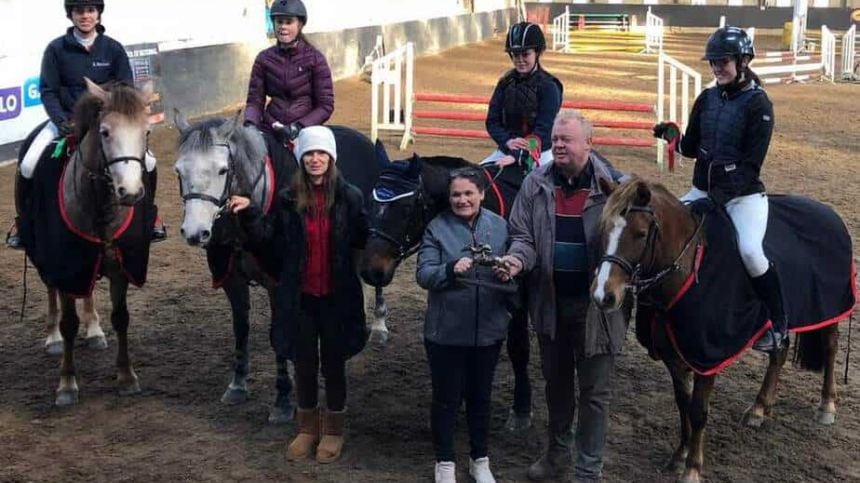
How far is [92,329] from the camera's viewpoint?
6883 mm

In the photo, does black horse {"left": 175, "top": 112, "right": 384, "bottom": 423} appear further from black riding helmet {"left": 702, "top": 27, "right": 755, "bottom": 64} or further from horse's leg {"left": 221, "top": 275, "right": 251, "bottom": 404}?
black riding helmet {"left": 702, "top": 27, "right": 755, "bottom": 64}

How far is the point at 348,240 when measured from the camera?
190 inches

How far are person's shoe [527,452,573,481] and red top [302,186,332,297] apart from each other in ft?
4.37

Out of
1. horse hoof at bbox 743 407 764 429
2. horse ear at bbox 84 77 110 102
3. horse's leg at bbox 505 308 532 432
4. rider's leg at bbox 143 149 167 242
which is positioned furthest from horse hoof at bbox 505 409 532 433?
horse ear at bbox 84 77 110 102

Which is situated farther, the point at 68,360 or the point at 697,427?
the point at 68,360

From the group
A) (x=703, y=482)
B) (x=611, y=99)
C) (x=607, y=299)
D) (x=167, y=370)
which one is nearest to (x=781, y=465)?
(x=703, y=482)

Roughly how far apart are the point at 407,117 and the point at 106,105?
10325 mm

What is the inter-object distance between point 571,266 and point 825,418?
7.12 ft

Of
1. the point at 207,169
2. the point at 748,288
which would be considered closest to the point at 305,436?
the point at 207,169

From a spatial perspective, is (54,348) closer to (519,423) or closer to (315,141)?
(315,141)

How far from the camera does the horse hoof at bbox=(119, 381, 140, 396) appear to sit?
594cm

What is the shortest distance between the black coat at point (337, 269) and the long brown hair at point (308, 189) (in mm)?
43

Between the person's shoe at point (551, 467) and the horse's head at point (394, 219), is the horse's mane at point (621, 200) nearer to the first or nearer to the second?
the horse's head at point (394, 219)

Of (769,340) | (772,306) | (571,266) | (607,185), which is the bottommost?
(769,340)
